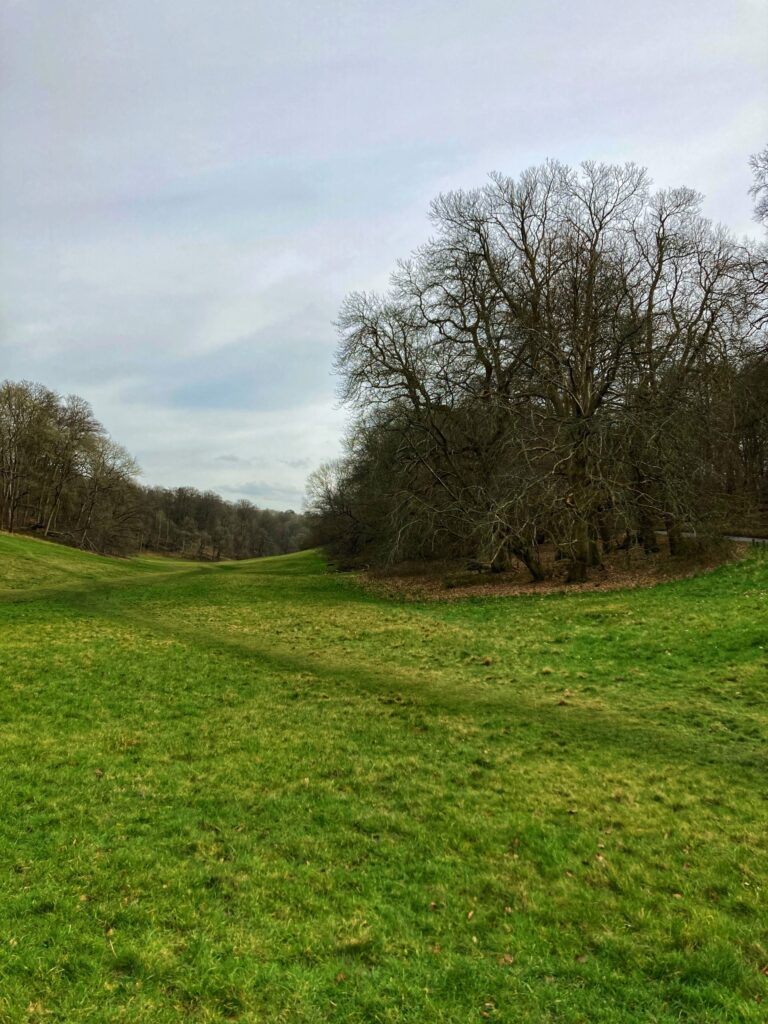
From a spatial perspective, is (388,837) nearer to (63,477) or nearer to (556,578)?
(556,578)

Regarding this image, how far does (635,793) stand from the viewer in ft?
20.3

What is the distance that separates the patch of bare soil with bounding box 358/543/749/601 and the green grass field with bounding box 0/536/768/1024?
8434 millimetres

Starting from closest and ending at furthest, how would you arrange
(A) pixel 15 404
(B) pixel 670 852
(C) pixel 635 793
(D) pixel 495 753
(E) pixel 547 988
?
(E) pixel 547 988
(B) pixel 670 852
(C) pixel 635 793
(D) pixel 495 753
(A) pixel 15 404

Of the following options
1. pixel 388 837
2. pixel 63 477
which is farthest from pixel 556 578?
pixel 63 477

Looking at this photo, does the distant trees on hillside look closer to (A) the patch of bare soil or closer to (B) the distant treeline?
(A) the patch of bare soil

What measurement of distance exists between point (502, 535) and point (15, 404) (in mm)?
51650

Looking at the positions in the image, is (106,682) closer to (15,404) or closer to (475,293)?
(475,293)

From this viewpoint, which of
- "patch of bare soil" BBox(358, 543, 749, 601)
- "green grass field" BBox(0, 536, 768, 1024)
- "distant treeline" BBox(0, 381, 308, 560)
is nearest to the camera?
"green grass field" BBox(0, 536, 768, 1024)

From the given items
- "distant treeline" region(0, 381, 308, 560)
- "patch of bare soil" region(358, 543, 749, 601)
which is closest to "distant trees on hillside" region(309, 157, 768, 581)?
"patch of bare soil" region(358, 543, 749, 601)

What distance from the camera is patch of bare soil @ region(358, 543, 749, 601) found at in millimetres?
19859

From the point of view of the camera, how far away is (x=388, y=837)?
531 cm

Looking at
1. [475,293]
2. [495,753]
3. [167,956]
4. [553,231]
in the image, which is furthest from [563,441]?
[167,956]

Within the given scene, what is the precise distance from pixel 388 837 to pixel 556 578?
1941 centimetres

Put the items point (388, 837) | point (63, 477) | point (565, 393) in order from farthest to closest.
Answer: point (63, 477), point (565, 393), point (388, 837)
